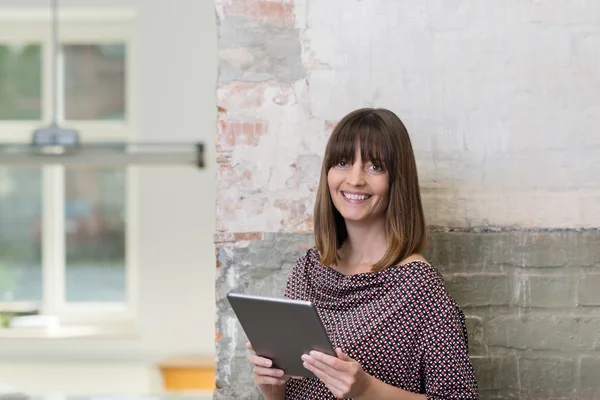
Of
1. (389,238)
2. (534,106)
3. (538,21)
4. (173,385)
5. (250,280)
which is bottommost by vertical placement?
(173,385)

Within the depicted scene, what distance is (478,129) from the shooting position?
6.99ft

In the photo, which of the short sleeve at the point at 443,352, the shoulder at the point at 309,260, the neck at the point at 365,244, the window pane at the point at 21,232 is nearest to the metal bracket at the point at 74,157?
the shoulder at the point at 309,260

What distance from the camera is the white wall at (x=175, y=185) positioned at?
17.0 feet

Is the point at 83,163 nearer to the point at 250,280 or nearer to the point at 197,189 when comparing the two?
the point at 250,280

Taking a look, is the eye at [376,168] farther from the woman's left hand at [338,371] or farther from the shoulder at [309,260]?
the woman's left hand at [338,371]

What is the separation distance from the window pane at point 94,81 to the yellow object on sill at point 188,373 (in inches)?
70.2

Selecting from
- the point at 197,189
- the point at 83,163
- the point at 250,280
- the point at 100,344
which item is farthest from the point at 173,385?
the point at 250,280

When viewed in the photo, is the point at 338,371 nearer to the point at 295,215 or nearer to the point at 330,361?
the point at 330,361

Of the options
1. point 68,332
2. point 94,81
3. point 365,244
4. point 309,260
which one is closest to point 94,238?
point 68,332

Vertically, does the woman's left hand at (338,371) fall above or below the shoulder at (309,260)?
below

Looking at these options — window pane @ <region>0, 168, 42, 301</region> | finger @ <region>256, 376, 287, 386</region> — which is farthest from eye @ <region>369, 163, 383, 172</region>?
window pane @ <region>0, 168, 42, 301</region>

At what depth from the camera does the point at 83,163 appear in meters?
3.38

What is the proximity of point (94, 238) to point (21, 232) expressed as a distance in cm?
50

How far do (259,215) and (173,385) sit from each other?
3183mm
